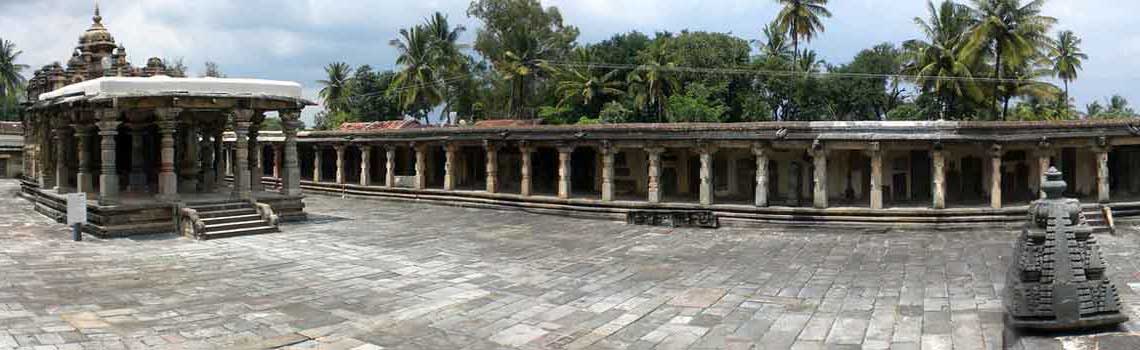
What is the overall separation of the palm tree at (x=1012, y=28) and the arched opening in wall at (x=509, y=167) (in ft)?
71.0

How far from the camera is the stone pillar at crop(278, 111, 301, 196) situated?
71.6 feet

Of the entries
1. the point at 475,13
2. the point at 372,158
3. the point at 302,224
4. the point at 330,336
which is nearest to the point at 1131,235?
the point at 330,336

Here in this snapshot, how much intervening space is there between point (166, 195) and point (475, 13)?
34.7 m

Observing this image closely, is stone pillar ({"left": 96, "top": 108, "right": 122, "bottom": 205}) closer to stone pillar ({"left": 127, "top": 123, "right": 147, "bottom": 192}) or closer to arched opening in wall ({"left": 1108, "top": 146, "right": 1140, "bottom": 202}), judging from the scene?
stone pillar ({"left": 127, "top": 123, "right": 147, "bottom": 192})

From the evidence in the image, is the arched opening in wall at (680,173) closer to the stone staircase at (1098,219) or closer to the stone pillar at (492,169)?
the stone pillar at (492,169)

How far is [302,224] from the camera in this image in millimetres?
20844

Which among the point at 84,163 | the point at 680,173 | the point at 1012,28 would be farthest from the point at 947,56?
the point at 84,163

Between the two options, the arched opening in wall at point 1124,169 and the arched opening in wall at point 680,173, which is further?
the arched opening in wall at point 680,173

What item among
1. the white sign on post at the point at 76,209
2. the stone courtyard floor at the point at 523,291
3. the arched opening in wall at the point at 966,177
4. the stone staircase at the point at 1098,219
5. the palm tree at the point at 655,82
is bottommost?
the stone courtyard floor at the point at 523,291

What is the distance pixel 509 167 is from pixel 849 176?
12.9 metres

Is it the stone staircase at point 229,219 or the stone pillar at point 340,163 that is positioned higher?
the stone pillar at point 340,163

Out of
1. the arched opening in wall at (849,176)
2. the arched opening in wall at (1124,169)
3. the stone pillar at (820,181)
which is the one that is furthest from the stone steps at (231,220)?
the arched opening in wall at (1124,169)

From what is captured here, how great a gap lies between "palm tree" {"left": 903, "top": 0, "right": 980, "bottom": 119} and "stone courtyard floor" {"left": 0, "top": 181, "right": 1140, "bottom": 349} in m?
20.3

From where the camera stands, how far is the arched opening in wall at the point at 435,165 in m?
31.9
